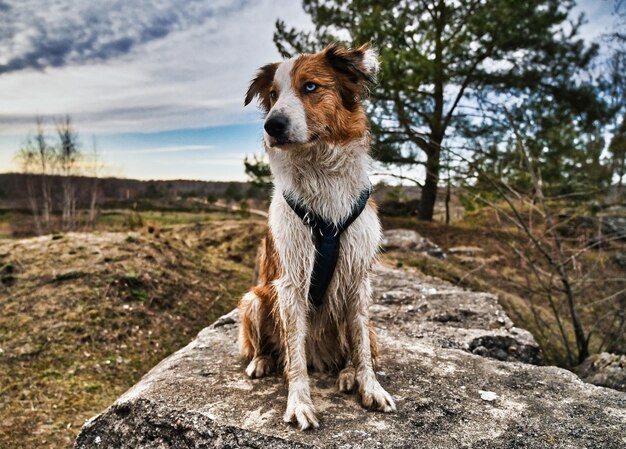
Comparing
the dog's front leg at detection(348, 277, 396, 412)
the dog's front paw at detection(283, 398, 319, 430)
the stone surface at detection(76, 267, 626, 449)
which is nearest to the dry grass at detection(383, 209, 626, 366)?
the stone surface at detection(76, 267, 626, 449)

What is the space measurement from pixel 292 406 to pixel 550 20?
12.5m

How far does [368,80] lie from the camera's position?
9.16 feet

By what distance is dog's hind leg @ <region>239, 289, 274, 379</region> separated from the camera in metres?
3.08

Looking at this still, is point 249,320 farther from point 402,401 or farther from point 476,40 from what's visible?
point 476,40

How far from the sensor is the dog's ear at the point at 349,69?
106 inches

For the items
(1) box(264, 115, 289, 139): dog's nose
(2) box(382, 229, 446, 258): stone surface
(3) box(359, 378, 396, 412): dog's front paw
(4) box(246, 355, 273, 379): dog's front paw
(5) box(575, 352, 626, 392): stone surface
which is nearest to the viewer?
(1) box(264, 115, 289, 139): dog's nose

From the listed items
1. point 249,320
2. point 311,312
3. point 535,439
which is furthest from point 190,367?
point 535,439

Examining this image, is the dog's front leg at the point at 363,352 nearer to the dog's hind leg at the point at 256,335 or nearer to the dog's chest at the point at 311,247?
the dog's chest at the point at 311,247

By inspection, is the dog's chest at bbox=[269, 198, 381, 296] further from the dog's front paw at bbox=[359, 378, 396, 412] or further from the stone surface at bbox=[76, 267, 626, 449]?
the stone surface at bbox=[76, 267, 626, 449]

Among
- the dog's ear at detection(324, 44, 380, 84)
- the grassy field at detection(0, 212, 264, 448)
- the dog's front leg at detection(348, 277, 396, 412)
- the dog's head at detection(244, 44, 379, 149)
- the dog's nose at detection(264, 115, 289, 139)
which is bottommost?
the grassy field at detection(0, 212, 264, 448)

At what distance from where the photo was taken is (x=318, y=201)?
266 cm

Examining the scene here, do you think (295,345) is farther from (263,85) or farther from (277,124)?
(263,85)

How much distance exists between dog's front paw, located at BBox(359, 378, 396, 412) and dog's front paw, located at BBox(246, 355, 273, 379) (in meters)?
0.71

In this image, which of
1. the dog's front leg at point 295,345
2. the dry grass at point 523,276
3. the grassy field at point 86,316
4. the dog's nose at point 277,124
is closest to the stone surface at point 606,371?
the dry grass at point 523,276
